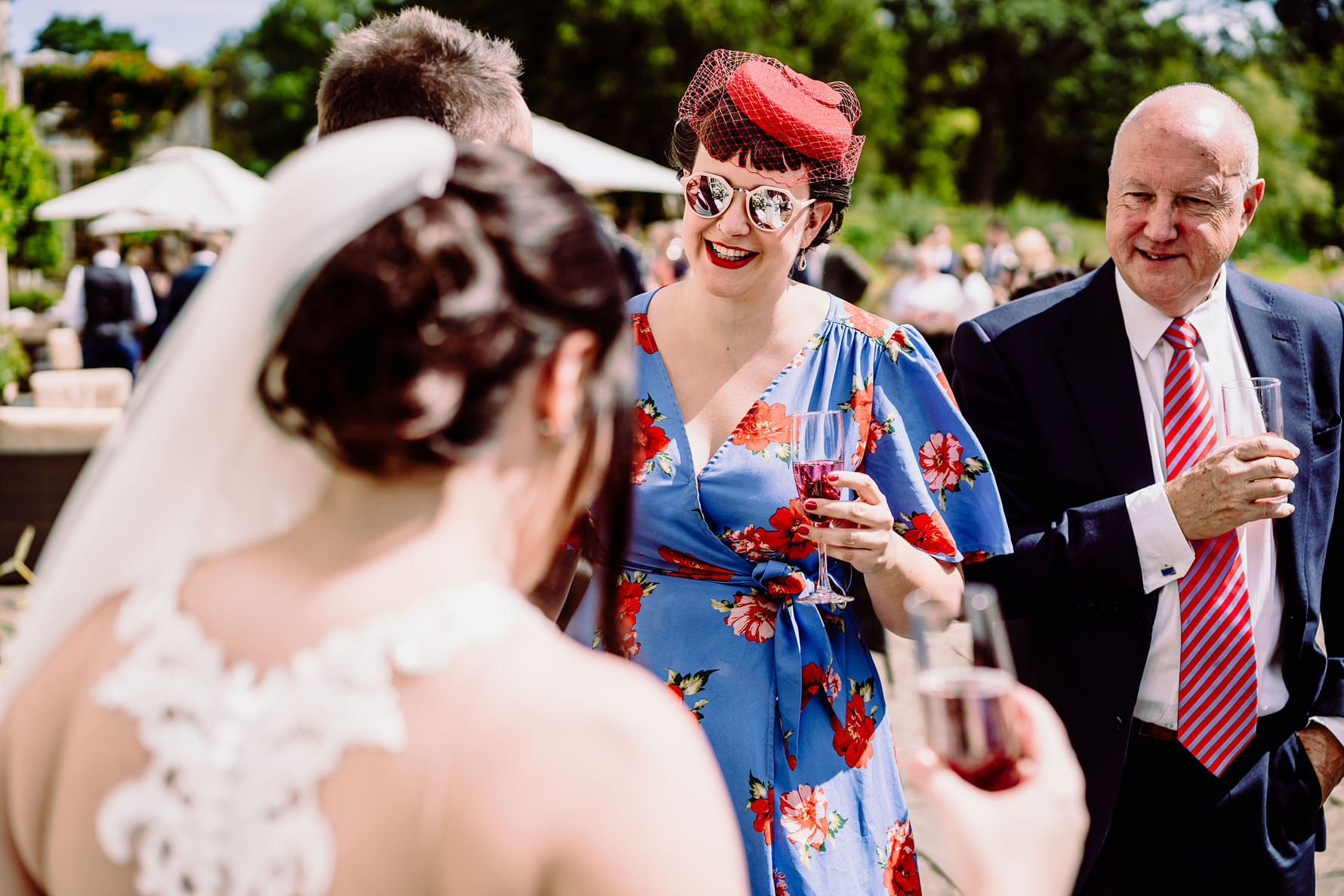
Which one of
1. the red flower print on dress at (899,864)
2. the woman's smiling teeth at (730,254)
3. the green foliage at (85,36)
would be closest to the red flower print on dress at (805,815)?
the red flower print on dress at (899,864)

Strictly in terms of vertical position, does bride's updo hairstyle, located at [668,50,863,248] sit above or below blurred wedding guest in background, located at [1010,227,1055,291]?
above

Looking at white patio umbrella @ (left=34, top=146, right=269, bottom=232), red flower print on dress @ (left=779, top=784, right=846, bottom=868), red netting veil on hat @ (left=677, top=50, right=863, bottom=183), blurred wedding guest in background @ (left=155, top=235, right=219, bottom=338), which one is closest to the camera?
red flower print on dress @ (left=779, top=784, right=846, bottom=868)

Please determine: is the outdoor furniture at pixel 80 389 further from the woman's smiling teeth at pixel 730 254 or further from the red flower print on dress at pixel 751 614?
the red flower print on dress at pixel 751 614

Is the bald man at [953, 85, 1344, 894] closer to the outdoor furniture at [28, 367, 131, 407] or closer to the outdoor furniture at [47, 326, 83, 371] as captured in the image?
the outdoor furniture at [28, 367, 131, 407]

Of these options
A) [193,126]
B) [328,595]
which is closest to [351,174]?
[328,595]

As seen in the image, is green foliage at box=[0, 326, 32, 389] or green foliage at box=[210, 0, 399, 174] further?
green foliage at box=[210, 0, 399, 174]

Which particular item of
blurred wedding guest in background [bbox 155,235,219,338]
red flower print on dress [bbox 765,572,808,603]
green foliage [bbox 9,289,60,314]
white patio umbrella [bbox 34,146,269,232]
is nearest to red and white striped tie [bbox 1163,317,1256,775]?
red flower print on dress [bbox 765,572,808,603]

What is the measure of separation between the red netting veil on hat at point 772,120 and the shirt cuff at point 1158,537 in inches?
38.5

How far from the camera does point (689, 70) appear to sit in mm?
36094

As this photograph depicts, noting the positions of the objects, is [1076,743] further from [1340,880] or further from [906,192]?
[906,192]

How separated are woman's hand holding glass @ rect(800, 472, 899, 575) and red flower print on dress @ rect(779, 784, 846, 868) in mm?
465

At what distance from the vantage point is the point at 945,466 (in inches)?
99.9

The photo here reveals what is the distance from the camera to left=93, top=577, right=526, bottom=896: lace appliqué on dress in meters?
1.03

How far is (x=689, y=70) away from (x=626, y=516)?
3651 cm
